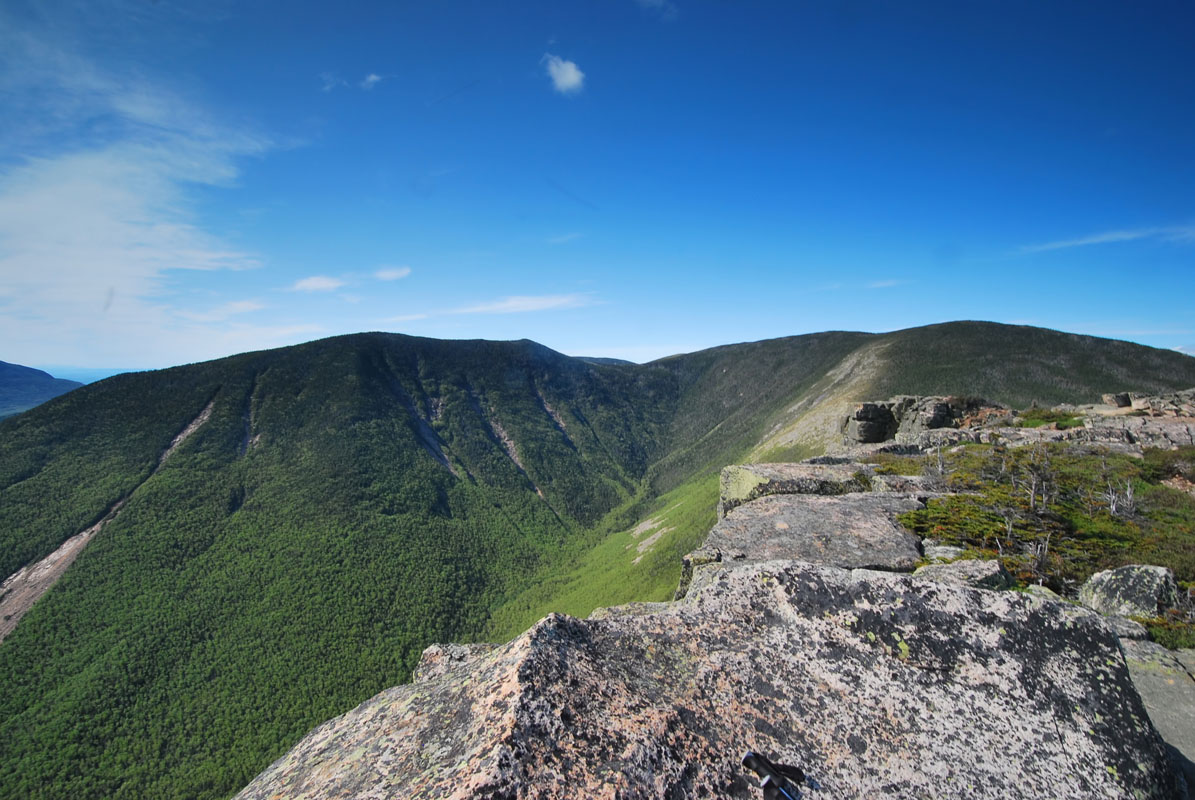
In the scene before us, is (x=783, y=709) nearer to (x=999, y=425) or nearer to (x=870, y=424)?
(x=999, y=425)

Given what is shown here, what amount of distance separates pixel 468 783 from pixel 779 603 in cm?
335

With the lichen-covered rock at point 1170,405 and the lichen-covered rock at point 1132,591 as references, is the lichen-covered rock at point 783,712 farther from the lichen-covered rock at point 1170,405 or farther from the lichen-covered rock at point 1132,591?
the lichen-covered rock at point 1170,405

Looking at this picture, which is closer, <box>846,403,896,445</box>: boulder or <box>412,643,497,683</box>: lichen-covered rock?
<box>412,643,497,683</box>: lichen-covered rock

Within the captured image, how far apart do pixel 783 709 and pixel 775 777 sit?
27.5 inches

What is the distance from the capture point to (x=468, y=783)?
9.25 ft

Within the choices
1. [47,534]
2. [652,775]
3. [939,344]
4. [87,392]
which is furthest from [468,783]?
[87,392]

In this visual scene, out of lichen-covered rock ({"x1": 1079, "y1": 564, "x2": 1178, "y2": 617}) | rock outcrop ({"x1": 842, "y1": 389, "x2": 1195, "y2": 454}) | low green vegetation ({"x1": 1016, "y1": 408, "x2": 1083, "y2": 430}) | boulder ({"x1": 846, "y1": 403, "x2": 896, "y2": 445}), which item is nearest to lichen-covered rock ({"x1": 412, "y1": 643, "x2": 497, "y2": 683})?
lichen-covered rock ({"x1": 1079, "y1": 564, "x2": 1178, "y2": 617})

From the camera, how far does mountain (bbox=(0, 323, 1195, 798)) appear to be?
70.6 metres

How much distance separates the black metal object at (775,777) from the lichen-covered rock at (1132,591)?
11.0m

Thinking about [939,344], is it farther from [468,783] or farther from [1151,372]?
[468,783]

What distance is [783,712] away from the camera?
3.84m

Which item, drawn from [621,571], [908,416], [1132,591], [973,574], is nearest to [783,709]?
[973,574]

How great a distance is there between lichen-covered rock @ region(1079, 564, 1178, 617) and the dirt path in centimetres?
13065

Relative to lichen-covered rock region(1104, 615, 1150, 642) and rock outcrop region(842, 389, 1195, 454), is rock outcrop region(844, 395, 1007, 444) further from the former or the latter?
lichen-covered rock region(1104, 615, 1150, 642)
